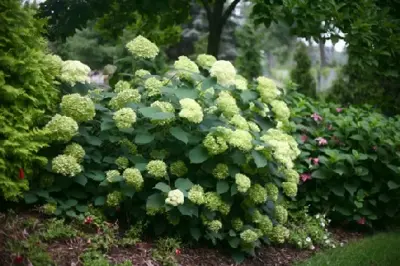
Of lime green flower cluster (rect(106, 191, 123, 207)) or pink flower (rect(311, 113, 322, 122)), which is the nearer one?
lime green flower cluster (rect(106, 191, 123, 207))

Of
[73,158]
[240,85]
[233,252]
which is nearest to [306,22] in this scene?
[240,85]

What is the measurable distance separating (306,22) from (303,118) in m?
1.11

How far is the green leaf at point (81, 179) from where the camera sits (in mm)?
3588

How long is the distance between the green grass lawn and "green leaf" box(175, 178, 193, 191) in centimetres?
128

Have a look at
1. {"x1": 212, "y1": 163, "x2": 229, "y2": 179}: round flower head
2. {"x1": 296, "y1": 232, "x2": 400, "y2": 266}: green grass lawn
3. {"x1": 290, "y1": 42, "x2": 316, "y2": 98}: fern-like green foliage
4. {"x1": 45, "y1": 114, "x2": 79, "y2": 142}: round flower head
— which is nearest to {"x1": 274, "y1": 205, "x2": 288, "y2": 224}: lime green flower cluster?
{"x1": 296, "y1": 232, "x2": 400, "y2": 266}: green grass lawn

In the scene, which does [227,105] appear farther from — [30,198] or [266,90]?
[30,198]

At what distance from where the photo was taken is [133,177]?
3527 millimetres

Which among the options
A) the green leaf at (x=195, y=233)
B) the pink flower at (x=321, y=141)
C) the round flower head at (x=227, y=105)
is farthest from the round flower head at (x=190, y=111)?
the pink flower at (x=321, y=141)

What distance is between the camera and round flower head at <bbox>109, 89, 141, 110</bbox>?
154 inches

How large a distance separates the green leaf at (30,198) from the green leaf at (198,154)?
3.61 feet

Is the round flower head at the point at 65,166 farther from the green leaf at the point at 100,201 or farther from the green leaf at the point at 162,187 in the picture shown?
the green leaf at the point at 162,187

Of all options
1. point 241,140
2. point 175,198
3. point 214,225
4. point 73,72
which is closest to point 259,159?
point 241,140

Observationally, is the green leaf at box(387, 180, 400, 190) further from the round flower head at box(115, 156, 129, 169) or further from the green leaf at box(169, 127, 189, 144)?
the round flower head at box(115, 156, 129, 169)

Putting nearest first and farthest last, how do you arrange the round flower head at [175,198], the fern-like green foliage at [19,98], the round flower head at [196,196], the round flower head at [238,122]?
the fern-like green foliage at [19,98] → the round flower head at [175,198] → the round flower head at [196,196] → the round flower head at [238,122]
